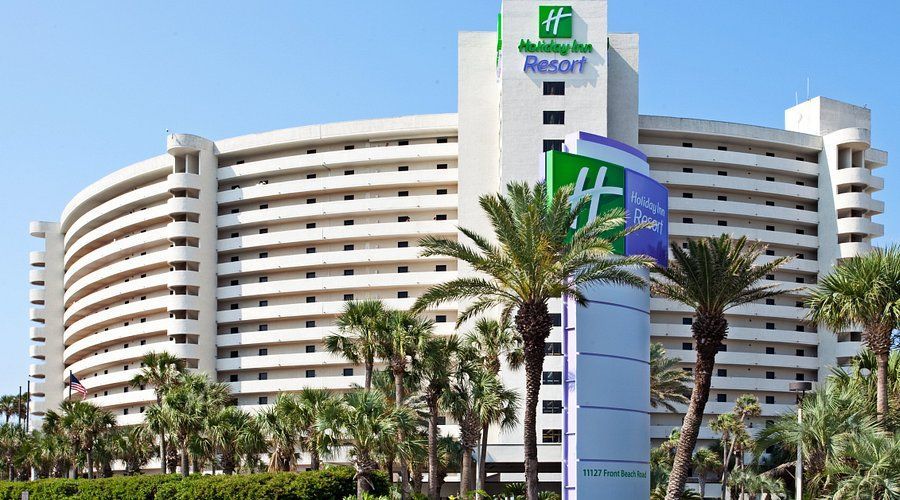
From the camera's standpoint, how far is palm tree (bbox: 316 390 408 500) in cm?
4853

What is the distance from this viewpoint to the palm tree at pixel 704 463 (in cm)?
8325

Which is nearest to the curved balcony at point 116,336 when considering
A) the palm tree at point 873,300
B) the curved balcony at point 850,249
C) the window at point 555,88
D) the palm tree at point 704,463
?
the window at point 555,88

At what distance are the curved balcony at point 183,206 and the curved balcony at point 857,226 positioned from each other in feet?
184

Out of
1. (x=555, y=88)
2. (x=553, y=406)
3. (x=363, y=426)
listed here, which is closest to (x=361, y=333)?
(x=363, y=426)

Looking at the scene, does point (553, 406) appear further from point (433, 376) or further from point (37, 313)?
point (37, 313)

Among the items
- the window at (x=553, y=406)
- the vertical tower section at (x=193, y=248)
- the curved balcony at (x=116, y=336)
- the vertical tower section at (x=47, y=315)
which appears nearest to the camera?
the window at (x=553, y=406)

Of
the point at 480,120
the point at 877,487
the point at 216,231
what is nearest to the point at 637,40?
the point at 480,120

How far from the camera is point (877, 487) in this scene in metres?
37.3

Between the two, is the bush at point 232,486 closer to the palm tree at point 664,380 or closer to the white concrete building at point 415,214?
the white concrete building at point 415,214

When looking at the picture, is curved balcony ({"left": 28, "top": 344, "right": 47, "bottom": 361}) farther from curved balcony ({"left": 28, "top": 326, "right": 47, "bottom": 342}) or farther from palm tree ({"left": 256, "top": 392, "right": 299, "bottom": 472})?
palm tree ({"left": 256, "top": 392, "right": 299, "bottom": 472})

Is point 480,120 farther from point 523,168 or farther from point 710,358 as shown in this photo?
point 710,358

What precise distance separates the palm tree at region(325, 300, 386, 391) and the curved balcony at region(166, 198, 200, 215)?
130ft

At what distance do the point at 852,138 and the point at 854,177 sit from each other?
3.38m

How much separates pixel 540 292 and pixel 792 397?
185 feet
